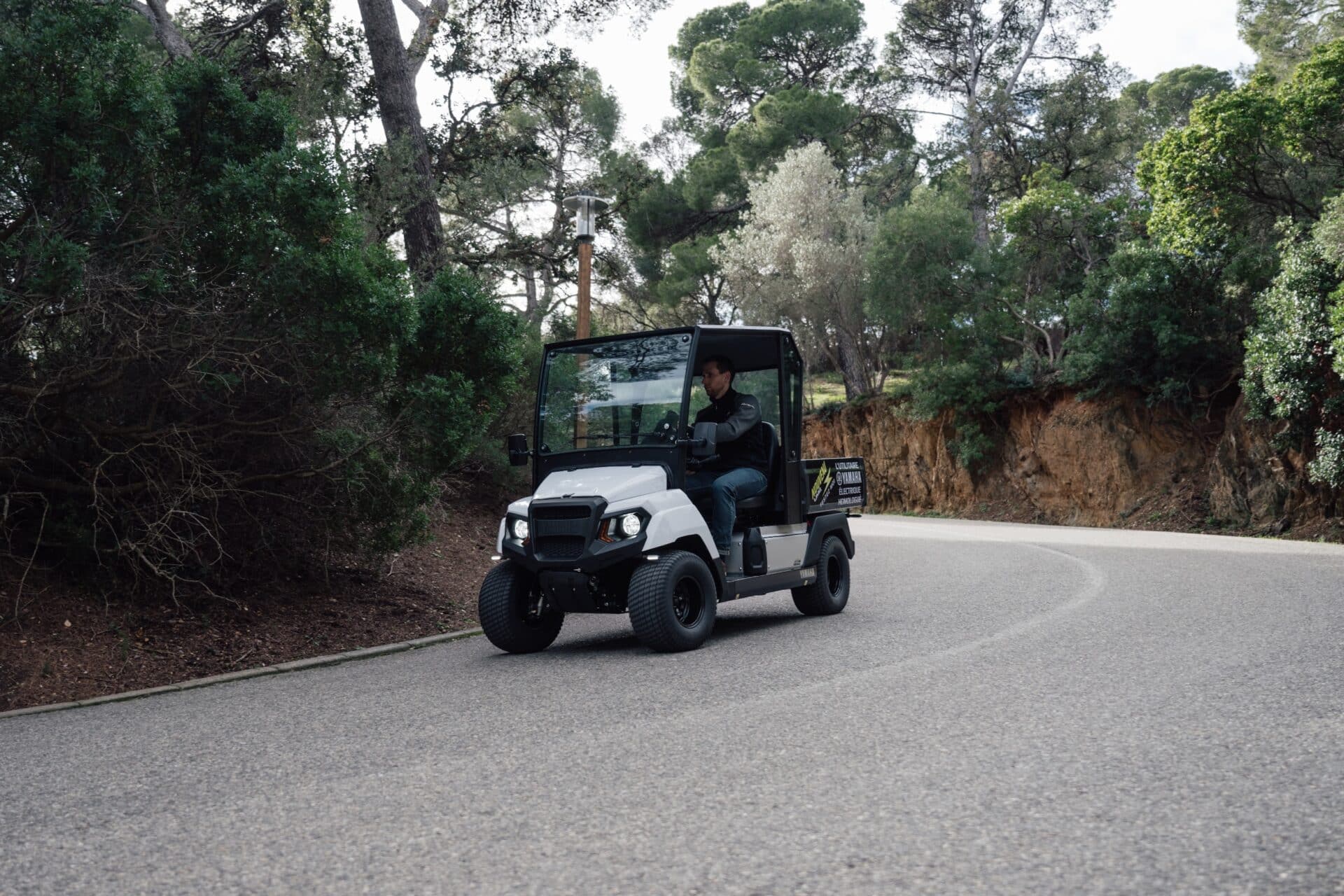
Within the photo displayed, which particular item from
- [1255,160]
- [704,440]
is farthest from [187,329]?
[1255,160]

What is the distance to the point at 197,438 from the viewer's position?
32.2 ft

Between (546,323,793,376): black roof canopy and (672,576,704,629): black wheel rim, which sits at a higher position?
(546,323,793,376): black roof canopy

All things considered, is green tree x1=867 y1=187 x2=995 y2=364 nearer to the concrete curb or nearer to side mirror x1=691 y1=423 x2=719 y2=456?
the concrete curb

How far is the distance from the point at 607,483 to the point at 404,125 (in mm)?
10264

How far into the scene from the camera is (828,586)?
11.0 m

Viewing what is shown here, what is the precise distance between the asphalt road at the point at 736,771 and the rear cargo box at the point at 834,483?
1651 millimetres

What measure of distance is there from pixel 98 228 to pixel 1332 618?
10058mm

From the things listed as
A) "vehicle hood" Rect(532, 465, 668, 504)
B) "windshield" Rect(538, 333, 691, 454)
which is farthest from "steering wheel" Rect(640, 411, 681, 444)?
"vehicle hood" Rect(532, 465, 668, 504)

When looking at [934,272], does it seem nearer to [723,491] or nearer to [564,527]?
[723,491]

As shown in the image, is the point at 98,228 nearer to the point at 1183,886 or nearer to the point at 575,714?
the point at 575,714

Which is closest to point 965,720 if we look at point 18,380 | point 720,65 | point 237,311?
point 237,311

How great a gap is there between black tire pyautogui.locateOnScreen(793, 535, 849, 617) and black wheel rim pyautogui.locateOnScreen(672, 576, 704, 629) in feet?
6.21

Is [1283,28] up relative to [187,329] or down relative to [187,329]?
up

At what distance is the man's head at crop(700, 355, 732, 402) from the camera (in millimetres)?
9773
